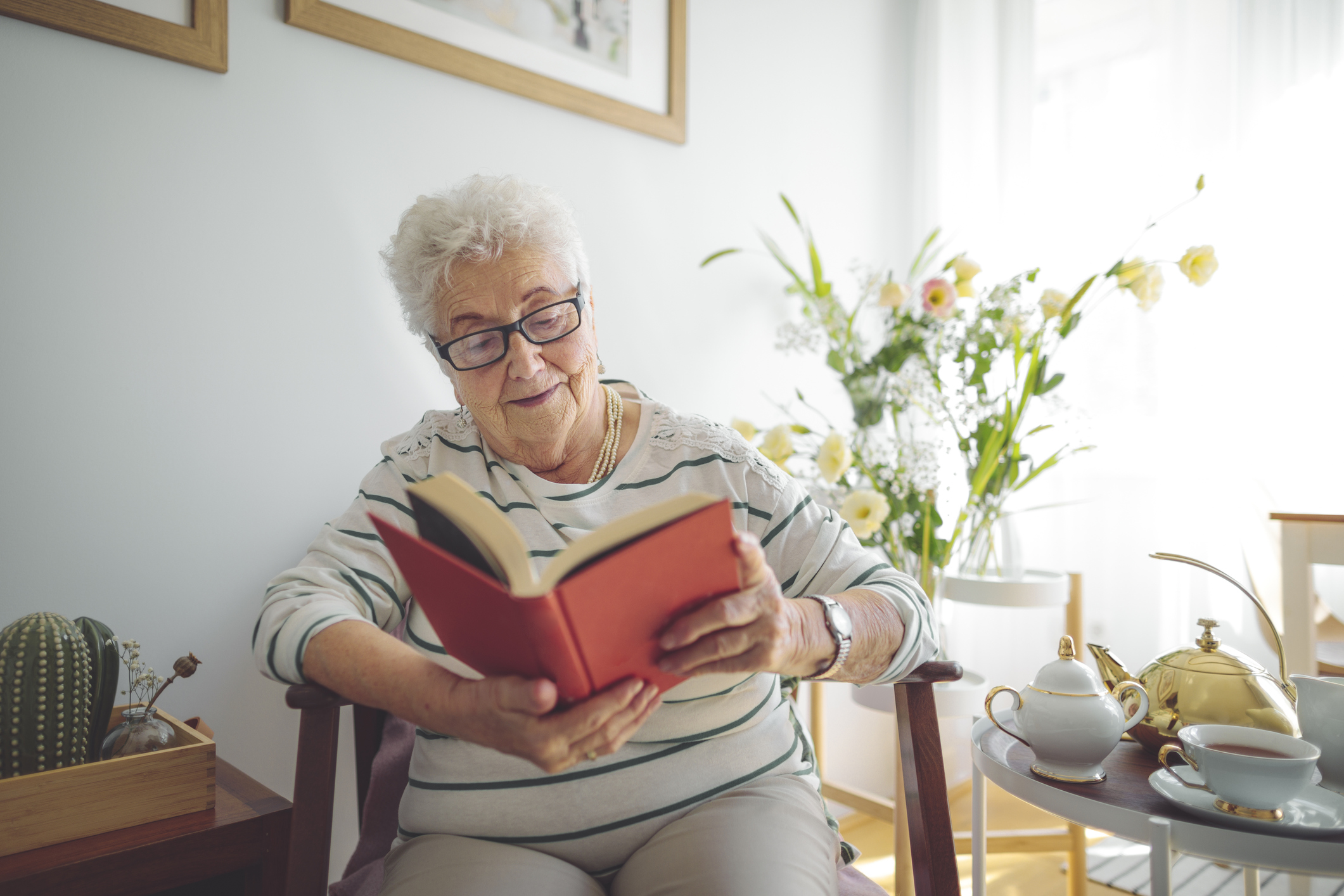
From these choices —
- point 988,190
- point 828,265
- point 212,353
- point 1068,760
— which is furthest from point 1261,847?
point 988,190

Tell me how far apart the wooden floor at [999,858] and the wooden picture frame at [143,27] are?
2.07m

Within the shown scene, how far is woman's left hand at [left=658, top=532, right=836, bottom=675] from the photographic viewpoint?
→ 776mm

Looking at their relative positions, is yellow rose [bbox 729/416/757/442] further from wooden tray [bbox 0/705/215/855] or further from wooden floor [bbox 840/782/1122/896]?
wooden tray [bbox 0/705/215/855]

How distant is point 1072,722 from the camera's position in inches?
40.7

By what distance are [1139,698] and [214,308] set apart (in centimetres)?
156

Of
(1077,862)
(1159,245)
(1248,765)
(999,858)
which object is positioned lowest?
(999,858)

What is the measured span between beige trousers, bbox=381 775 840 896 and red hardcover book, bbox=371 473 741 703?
0.93 feet

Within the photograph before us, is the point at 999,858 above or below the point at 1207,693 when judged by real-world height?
below

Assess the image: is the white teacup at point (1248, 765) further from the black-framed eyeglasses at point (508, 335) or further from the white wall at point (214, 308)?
the white wall at point (214, 308)

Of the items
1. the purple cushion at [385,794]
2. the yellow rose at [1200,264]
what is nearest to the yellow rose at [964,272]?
the yellow rose at [1200,264]

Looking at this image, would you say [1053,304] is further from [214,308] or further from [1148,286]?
[214,308]

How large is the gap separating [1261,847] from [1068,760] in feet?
0.69

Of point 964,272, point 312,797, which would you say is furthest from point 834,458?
point 312,797

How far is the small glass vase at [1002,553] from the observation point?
209cm
